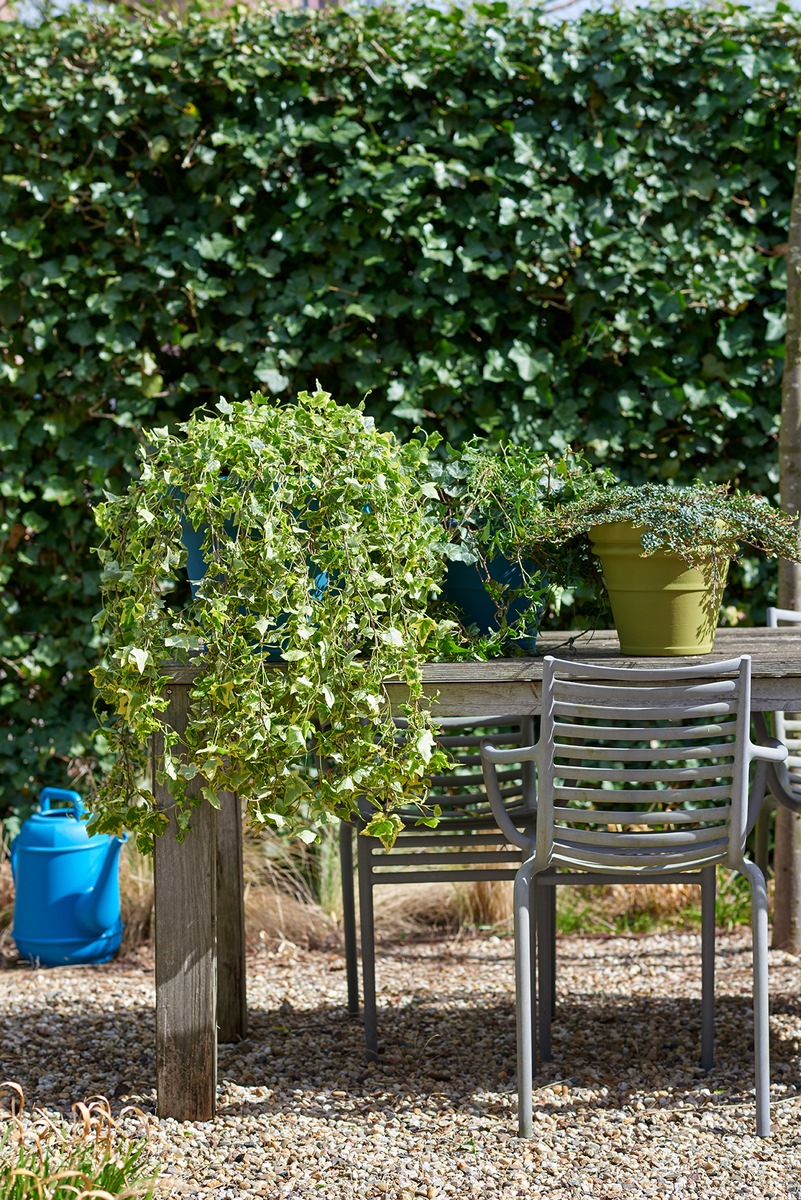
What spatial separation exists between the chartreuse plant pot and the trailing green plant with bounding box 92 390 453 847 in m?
0.36

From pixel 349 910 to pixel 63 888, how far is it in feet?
3.24

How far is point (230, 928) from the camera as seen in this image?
271 cm

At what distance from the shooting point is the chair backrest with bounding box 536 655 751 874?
6.75 ft

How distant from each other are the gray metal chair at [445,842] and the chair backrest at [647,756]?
0.23 m

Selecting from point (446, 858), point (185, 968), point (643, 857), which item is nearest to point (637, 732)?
point (643, 857)

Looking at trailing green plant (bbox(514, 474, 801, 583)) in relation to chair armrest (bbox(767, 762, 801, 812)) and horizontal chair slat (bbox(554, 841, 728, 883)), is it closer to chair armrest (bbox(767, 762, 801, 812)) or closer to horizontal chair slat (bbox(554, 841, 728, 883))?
horizontal chair slat (bbox(554, 841, 728, 883))

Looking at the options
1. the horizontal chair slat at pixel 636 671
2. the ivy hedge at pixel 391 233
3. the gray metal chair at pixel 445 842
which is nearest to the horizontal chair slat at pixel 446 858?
the gray metal chair at pixel 445 842

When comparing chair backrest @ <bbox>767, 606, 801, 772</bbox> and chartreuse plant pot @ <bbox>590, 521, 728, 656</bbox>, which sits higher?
chartreuse plant pot @ <bbox>590, 521, 728, 656</bbox>

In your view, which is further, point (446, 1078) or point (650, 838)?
point (446, 1078)

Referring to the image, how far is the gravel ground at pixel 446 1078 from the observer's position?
2033 mm

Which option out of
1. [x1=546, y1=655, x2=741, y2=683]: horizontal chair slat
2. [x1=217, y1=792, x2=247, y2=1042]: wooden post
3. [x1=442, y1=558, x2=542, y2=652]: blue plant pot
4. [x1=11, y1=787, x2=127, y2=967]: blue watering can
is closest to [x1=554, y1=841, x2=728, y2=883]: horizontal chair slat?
[x1=546, y1=655, x2=741, y2=683]: horizontal chair slat

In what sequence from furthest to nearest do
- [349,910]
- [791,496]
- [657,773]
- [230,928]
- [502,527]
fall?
[791,496]
[349,910]
[230,928]
[502,527]
[657,773]

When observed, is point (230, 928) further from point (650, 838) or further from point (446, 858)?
point (650, 838)

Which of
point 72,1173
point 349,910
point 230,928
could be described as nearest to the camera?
point 72,1173
